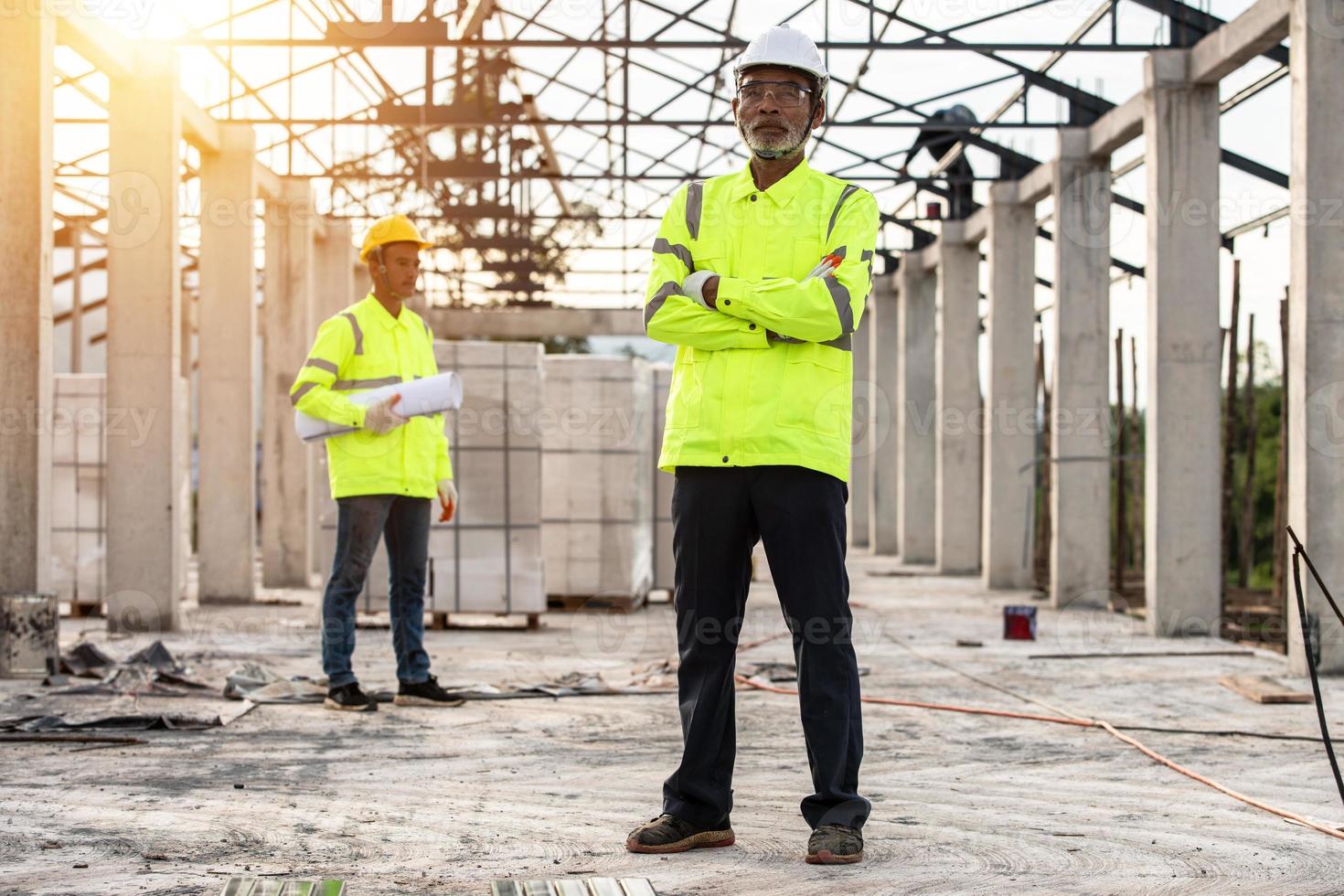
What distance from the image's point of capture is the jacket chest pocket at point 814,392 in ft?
14.2

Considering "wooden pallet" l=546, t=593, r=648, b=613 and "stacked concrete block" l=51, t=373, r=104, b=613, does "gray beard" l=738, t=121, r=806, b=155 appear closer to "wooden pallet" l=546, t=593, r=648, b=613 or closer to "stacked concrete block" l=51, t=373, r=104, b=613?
"wooden pallet" l=546, t=593, r=648, b=613

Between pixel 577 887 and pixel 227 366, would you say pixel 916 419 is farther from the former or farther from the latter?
pixel 577 887

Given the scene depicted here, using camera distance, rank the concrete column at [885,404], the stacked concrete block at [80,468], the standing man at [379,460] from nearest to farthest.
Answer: the standing man at [379,460] < the stacked concrete block at [80,468] < the concrete column at [885,404]

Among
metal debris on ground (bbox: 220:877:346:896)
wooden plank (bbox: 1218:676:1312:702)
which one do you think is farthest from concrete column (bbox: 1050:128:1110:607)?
metal debris on ground (bbox: 220:877:346:896)

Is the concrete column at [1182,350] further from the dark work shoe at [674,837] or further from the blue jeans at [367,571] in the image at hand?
the dark work shoe at [674,837]

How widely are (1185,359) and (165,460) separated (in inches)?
311

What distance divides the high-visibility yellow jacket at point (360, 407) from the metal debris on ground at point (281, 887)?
3553 mm

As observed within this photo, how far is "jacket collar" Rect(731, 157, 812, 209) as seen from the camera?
14.7 ft

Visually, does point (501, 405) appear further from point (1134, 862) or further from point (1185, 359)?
point (1134, 862)

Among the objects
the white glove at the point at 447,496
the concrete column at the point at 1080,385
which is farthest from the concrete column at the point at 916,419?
the white glove at the point at 447,496

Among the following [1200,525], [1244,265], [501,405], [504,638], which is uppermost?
[1244,265]

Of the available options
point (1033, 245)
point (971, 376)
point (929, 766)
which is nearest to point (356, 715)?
point (929, 766)

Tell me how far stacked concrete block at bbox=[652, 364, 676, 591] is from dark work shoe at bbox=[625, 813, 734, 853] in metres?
10.7

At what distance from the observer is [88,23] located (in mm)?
10750
